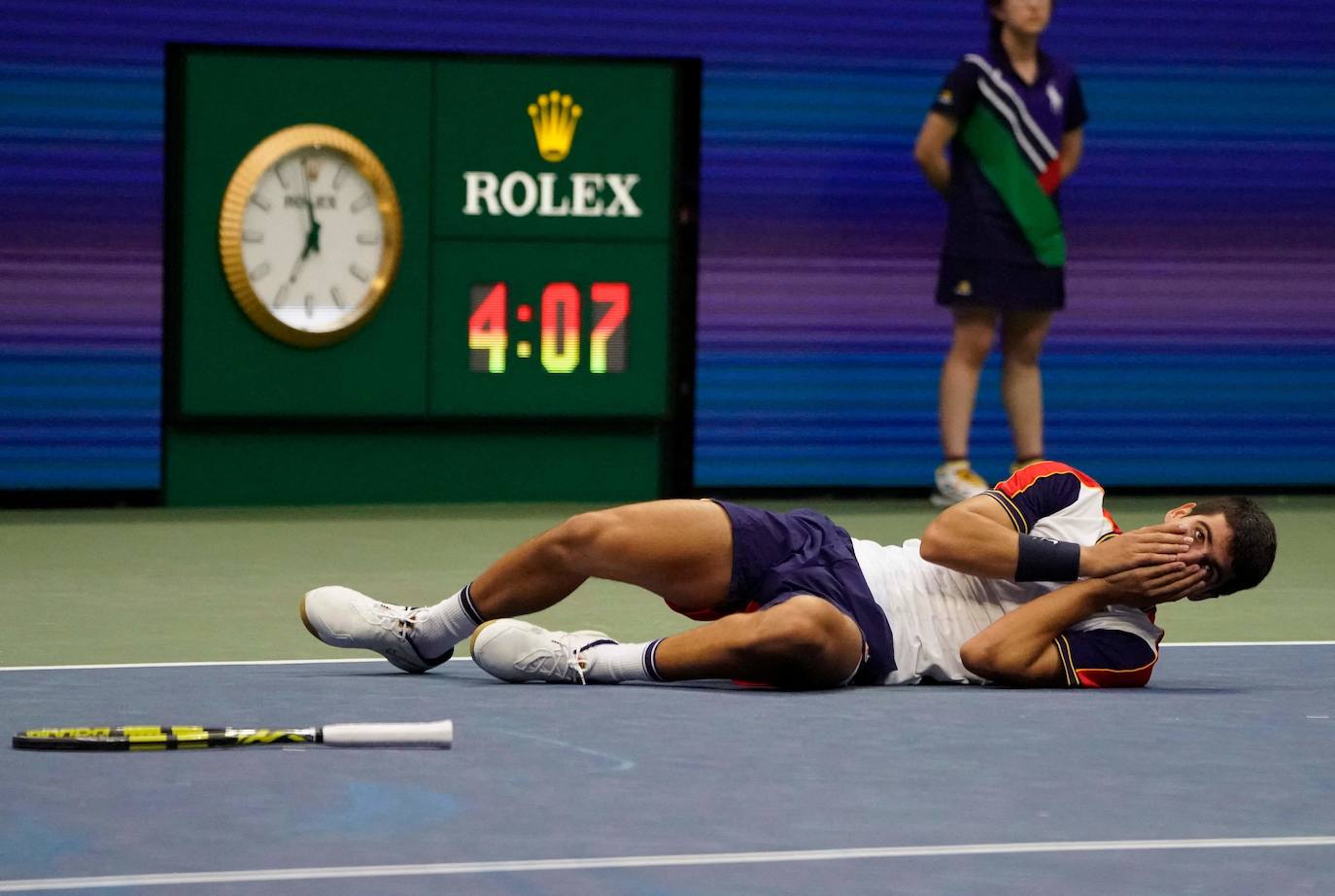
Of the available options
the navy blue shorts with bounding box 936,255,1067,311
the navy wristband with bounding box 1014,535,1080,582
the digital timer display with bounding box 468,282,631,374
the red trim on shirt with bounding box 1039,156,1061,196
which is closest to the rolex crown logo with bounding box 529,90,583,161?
the digital timer display with bounding box 468,282,631,374

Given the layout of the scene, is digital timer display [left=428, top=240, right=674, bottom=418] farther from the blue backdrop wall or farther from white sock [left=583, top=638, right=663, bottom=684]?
white sock [left=583, top=638, right=663, bottom=684]

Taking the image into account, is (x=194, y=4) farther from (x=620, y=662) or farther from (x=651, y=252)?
(x=620, y=662)

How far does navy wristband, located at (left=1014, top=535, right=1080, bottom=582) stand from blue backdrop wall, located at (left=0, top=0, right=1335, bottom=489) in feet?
15.6

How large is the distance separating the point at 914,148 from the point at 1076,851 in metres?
→ 6.28

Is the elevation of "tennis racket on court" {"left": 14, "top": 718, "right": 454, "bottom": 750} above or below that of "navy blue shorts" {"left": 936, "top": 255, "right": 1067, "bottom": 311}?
below

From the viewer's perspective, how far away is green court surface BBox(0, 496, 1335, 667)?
6.05 meters

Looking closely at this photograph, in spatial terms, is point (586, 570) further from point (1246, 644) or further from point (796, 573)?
point (1246, 644)

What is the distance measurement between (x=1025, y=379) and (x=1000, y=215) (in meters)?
0.65

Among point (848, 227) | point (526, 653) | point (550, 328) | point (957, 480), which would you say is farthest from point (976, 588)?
point (848, 227)

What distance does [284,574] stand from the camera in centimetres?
725

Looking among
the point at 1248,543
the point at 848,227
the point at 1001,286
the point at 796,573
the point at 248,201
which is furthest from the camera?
the point at 848,227

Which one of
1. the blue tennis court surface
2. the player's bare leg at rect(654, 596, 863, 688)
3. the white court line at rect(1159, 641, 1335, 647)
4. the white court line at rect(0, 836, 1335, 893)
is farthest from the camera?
the white court line at rect(1159, 641, 1335, 647)

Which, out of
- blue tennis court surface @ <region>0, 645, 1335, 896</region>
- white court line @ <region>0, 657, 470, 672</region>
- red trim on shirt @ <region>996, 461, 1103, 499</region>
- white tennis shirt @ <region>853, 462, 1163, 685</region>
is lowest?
white court line @ <region>0, 657, 470, 672</region>

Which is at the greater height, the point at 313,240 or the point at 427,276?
the point at 313,240
